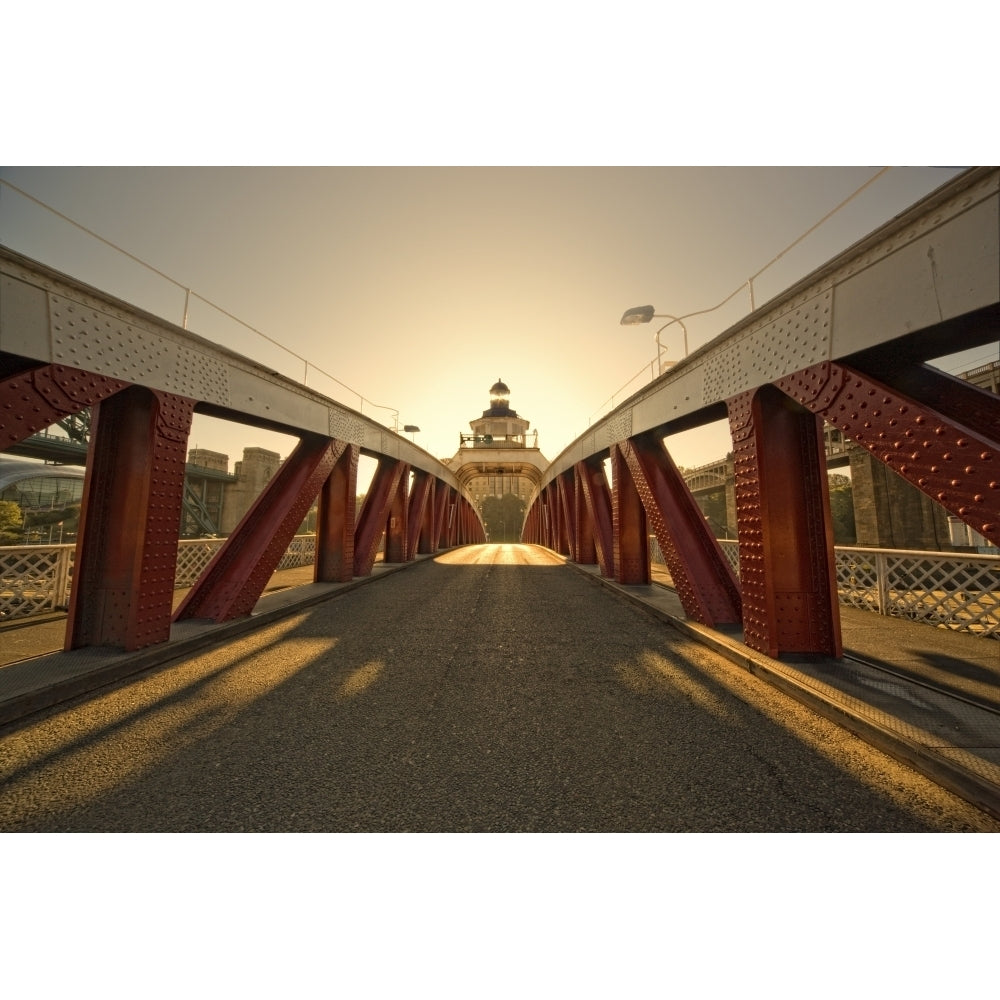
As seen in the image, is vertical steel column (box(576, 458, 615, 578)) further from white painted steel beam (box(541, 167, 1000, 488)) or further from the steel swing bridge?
white painted steel beam (box(541, 167, 1000, 488))

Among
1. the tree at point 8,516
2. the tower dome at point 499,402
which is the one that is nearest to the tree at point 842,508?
the tower dome at point 499,402

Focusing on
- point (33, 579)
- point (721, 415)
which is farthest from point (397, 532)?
point (721, 415)

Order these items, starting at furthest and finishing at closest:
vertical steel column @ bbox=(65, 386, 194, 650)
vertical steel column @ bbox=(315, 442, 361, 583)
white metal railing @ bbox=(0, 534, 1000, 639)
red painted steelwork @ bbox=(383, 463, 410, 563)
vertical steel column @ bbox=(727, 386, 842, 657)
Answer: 1. red painted steelwork @ bbox=(383, 463, 410, 563)
2. vertical steel column @ bbox=(315, 442, 361, 583)
3. white metal railing @ bbox=(0, 534, 1000, 639)
4. vertical steel column @ bbox=(65, 386, 194, 650)
5. vertical steel column @ bbox=(727, 386, 842, 657)

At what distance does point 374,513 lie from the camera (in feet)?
42.1

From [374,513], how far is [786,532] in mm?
10825

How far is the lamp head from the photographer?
31.0 ft

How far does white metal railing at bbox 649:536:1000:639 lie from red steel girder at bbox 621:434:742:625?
545 millimetres

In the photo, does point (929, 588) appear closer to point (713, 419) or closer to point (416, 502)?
point (713, 419)

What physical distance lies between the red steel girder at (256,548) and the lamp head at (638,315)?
765cm

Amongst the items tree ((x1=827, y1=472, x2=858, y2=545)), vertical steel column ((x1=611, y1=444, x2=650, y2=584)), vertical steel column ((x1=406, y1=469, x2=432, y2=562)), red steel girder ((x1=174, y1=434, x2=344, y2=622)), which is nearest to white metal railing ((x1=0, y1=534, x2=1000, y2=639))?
vertical steel column ((x1=611, y1=444, x2=650, y2=584))

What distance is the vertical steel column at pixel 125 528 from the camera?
16.2 feet

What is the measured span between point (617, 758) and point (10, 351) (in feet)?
20.5

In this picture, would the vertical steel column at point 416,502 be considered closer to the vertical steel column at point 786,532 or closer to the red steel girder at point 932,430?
the vertical steel column at point 786,532

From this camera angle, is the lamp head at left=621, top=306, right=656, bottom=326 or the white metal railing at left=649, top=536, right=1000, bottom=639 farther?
the lamp head at left=621, top=306, right=656, bottom=326
